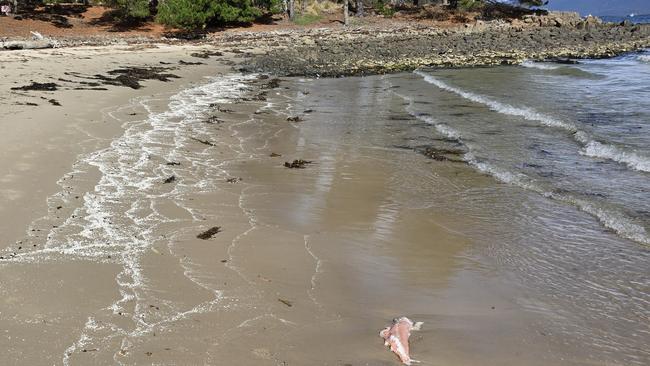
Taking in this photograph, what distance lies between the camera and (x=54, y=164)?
7.41 metres

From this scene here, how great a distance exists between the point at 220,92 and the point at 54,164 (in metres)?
9.56

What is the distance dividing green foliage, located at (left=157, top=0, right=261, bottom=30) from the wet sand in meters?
28.8

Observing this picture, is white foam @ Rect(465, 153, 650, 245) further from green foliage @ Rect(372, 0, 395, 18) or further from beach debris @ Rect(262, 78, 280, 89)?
green foliage @ Rect(372, 0, 395, 18)

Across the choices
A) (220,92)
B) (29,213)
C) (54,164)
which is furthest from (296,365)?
(220,92)

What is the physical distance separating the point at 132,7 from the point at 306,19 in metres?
13.7

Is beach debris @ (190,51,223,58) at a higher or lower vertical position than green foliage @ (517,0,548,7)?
lower

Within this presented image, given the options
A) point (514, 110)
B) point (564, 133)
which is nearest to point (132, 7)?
point (514, 110)

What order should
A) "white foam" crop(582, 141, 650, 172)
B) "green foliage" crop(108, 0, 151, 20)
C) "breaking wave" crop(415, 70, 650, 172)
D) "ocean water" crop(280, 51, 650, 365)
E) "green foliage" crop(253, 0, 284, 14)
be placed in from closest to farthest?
1. "ocean water" crop(280, 51, 650, 365)
2. "white foam" crop(582, 141, 650, 172)
3. "breaking wave" crop(415, 70, 650, 172)
4. "green foliage" crop(108, 0, 151, 20)
5. "green foliage" crop(253, 0, 284, 14)

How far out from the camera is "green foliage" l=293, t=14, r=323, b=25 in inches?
1708

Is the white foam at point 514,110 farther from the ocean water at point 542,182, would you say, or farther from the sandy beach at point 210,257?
the sandy beach at point 210,257

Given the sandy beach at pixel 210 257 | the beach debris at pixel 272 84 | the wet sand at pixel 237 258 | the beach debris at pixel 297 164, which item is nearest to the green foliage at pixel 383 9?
the beach debris at pixel 272 84

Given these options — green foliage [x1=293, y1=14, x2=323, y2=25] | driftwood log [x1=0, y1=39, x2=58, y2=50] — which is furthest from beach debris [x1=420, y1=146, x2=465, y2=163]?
green foliage [x1=293, y1=14, x2=323, y2=25]

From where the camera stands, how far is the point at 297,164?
8773 millimetres

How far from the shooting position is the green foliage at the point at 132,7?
37.1 meters
